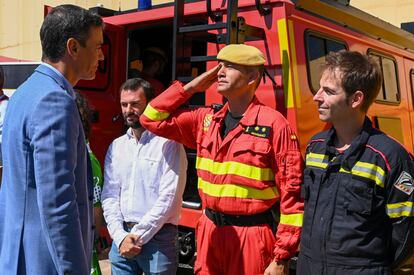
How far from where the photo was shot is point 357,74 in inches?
89.1

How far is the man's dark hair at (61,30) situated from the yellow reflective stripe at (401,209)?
4.64 ft

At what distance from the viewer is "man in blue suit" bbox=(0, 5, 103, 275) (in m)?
1.77

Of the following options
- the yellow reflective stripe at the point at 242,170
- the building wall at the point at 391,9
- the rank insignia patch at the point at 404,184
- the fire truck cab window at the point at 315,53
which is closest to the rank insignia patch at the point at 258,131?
the yellow reflective stripe at the point at 242,170

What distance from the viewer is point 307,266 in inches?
90.4

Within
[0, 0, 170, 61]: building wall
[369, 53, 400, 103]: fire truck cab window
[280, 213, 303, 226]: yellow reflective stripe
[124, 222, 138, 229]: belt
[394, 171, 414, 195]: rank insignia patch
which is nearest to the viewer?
[394, 171, 414, 195]: rank insignia patch

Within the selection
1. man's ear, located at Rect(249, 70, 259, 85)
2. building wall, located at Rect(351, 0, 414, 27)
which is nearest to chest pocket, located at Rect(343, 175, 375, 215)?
man's ear, located at Rect(249, 70, 259, 85)

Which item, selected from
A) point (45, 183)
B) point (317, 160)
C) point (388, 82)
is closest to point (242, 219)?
point (317, 160)

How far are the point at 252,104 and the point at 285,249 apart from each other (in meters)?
0.78

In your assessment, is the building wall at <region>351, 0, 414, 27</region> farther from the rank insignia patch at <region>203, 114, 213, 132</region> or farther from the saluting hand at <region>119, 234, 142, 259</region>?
the saluting hand at <region>119, 234, 142, 259</region>

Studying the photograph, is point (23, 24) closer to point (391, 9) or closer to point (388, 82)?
point (391, 9)

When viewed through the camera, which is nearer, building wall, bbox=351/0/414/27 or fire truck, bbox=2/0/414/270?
fire truck, bbox=2/0/414/270

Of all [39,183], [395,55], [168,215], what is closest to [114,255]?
[168,215]

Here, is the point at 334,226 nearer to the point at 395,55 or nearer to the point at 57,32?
the point at 57,32

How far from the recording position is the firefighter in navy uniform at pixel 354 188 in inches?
83.2
